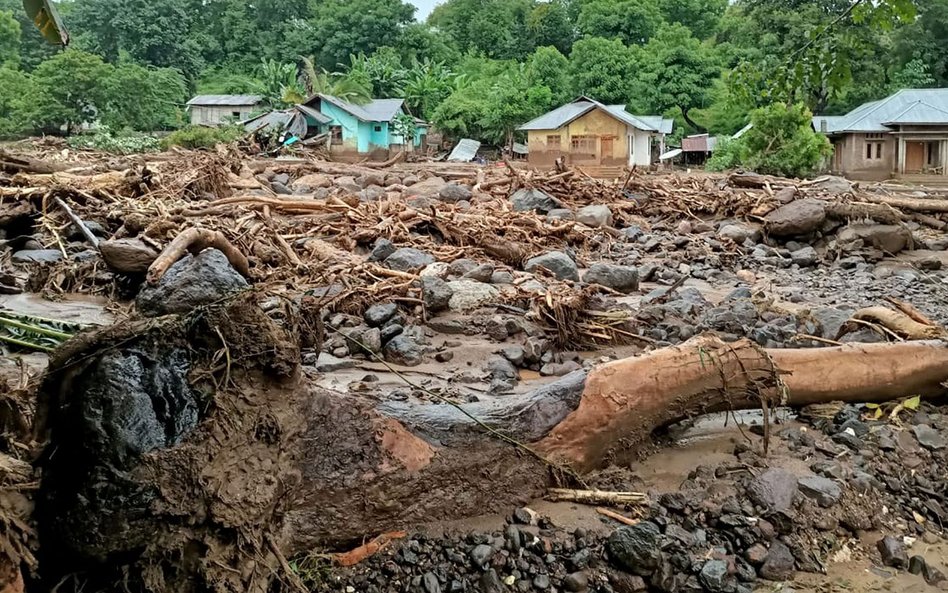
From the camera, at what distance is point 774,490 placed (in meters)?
3.43

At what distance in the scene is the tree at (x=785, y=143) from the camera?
23.2m

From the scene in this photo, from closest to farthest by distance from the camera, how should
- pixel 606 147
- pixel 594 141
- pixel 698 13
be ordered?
pixel 606 147 < pixel 594 141 < pixel 698 13

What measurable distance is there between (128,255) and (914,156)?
1114 inches

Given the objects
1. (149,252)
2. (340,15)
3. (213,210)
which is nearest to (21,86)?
(340,15)

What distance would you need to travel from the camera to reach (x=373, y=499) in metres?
3.08

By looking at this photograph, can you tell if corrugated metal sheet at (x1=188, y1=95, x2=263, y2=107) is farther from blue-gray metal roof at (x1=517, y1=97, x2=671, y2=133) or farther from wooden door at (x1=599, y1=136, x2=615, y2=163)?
wooden door at (x1=599, y1=136, x2=615, y2=163)

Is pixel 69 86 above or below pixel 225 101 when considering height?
below

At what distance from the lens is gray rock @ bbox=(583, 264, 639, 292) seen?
8117mm

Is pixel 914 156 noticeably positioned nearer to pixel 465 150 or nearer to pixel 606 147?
pixel 606 147

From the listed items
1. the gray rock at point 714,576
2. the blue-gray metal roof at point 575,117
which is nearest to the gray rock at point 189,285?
the gray rock at point 714,576

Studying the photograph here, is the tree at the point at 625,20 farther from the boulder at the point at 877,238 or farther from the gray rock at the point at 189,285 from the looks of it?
the gray rock at the point at 189,285

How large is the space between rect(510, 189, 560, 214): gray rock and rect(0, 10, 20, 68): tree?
34.4 metres

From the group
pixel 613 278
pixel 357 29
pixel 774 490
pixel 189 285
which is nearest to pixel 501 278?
pixel 613 278

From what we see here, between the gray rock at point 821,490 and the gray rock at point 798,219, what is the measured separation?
8.65 metres
